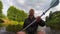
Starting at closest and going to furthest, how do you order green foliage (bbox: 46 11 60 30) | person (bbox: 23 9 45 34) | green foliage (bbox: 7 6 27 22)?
1. person (bbox: 23 9 45 34)
2. green foliage (bbox: 46 11 60 30)
3. green foliage (bbox: 7 6 27 22)

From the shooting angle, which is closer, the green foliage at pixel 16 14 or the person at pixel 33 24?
the person at pixel 33 24

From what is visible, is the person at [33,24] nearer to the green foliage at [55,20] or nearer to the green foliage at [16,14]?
the green foliage at [55,20]

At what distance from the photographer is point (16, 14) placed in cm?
8594

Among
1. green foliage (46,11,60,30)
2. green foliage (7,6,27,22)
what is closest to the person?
green foliage (46,11,60,30)

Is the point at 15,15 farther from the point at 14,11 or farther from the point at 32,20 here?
the point at 32,20

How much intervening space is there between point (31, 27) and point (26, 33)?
0.24 metres

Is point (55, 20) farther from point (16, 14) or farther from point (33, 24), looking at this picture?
point (33, 24)

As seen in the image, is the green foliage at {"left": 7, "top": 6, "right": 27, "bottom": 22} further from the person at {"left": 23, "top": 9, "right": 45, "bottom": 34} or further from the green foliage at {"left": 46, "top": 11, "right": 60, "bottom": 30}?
the person at {"left": 23, "top": 9, "right": 45, "bottom": 34}

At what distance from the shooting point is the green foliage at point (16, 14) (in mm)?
81787

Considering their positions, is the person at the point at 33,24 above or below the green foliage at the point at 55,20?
above

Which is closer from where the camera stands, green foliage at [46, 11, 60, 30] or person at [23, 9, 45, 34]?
person at [23, 9, 45, 34]

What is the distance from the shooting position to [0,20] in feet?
237

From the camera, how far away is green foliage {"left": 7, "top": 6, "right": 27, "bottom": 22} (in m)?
81.8

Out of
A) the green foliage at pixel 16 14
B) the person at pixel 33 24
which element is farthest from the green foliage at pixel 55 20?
the person at pixel 33 24
